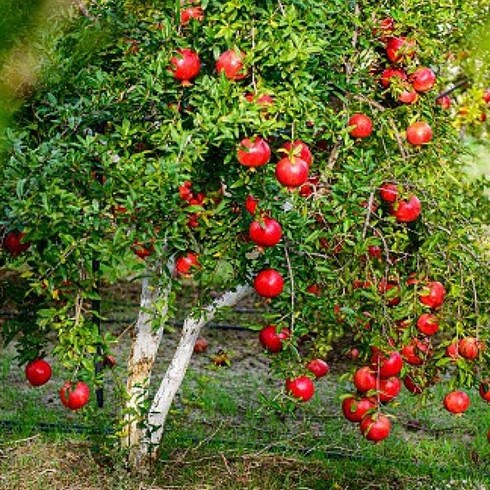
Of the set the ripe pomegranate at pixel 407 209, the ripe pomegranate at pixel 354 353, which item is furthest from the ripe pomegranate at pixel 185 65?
Answer: the ripe pomegranate at pixel 354 353

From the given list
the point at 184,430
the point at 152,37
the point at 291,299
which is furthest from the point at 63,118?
the point at 184,430

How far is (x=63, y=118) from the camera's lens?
3.01 metres

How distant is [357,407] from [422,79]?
3.63 ft

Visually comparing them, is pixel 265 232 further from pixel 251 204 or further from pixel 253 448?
pixel 253 448

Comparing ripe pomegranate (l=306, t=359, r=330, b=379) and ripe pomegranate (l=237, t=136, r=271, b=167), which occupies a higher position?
ripe pomegranate (l=237, t=136, r=271, b=167)

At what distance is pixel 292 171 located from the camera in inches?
109

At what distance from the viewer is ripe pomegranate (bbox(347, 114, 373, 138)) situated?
126 inches

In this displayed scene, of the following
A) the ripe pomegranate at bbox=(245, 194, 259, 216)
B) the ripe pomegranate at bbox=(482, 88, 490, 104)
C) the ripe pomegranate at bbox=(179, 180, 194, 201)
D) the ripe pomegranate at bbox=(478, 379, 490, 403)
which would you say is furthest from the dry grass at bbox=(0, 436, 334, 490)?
the ripe pomegranate at bbox=(482, 88, 490, 104)

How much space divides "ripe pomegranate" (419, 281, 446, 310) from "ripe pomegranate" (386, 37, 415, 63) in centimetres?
76

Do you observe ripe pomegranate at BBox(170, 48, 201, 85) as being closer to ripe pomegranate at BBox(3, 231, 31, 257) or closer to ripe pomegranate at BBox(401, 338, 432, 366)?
ripe pomegranate at BBox(3, 231, 31, 257)

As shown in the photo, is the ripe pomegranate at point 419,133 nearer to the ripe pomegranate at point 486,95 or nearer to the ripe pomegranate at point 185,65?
the ripe pomegranate at point 185,65

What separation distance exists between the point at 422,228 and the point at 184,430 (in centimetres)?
165

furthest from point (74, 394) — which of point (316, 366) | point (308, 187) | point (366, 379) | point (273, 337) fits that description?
point (308, 187)

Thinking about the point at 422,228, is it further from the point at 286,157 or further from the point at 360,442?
the point at 360,442
